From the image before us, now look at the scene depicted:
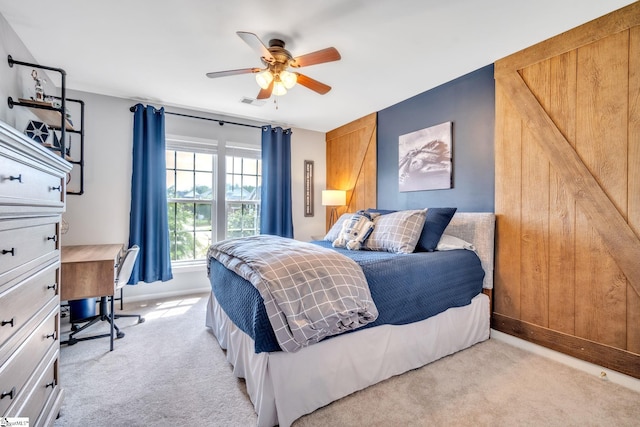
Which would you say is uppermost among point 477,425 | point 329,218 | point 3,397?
point 329,218

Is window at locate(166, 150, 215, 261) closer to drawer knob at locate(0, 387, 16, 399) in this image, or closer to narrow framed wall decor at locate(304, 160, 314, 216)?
narrow framed wall decor at locate(304, 160, 314, 216)

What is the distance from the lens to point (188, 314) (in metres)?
3.05

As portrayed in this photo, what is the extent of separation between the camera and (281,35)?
2.15 m

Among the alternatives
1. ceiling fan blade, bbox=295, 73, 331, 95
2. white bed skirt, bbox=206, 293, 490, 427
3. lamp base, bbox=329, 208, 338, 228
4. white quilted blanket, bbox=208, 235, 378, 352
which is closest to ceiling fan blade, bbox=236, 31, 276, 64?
ceiling fan blade, bbox=295, 73, 331, 95

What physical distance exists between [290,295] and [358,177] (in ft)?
9.87

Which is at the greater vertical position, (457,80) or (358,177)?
(457,80)

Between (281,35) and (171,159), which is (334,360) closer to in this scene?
(281,35)

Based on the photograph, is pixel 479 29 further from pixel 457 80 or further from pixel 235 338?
pixel 235 338

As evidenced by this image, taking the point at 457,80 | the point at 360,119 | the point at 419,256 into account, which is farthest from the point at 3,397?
the point at 360,119

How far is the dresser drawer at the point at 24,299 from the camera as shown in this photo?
0.94 m

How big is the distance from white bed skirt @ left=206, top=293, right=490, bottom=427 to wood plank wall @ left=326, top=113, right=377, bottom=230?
204 centimetres

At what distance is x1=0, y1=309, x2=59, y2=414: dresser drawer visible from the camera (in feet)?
3.05

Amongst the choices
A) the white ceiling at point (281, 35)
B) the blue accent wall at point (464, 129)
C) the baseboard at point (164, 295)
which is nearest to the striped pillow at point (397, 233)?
the blue accent wall at point (464, 129)

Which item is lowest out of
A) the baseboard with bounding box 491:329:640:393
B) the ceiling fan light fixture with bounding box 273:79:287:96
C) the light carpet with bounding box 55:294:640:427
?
the light carpet with bounding box 55:294:640:427
